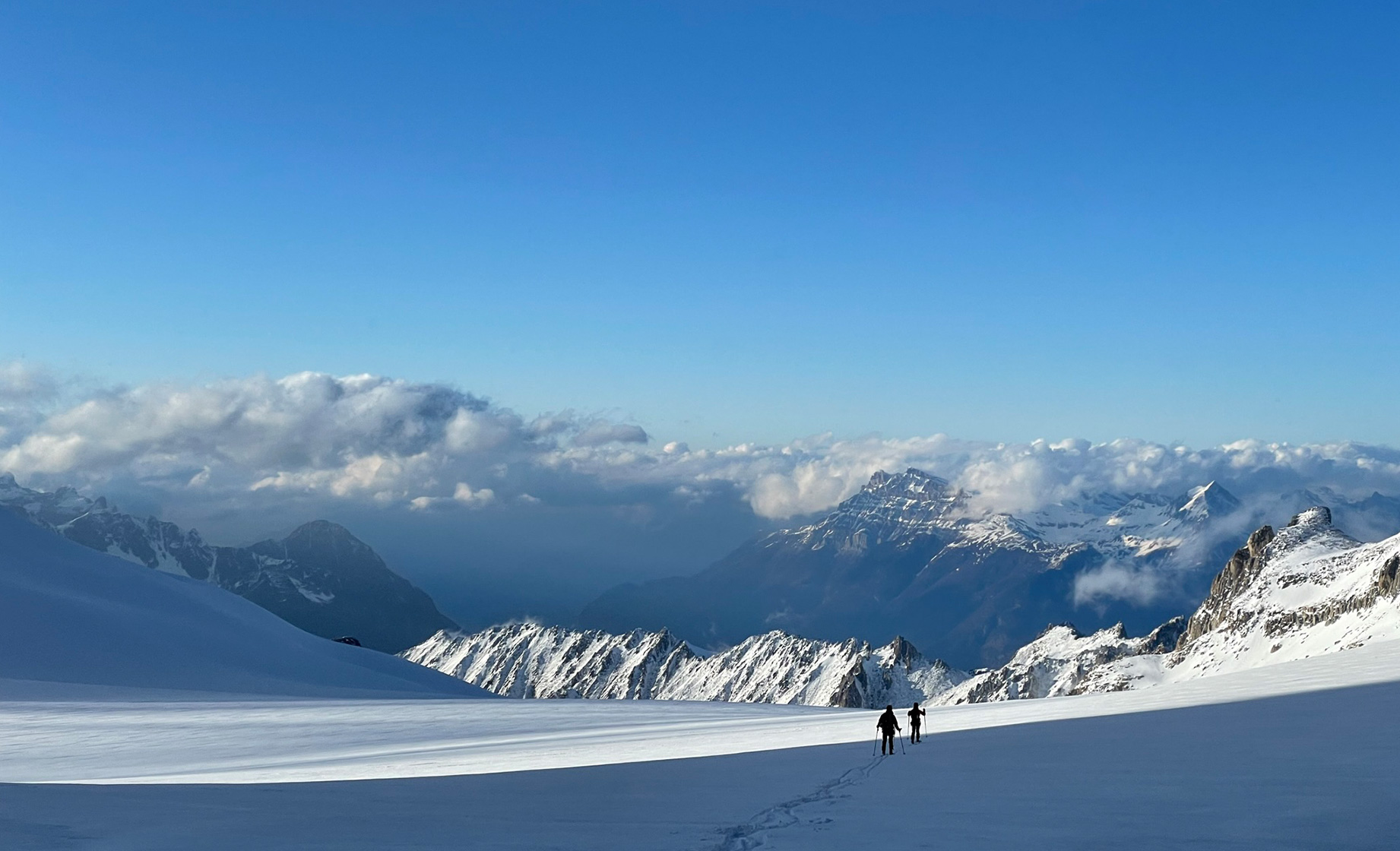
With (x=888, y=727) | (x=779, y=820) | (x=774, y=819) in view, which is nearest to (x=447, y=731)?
(x=888, y=727)

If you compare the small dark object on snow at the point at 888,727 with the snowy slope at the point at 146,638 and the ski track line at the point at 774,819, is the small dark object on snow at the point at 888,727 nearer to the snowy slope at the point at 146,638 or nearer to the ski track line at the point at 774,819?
the ski track line at the point at 774,819

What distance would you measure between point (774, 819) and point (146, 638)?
106 m

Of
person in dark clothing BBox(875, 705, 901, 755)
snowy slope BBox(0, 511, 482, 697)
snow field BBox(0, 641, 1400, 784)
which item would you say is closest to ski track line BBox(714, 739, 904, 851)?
person in dark clothing BBox(875, 705, 901, 755)

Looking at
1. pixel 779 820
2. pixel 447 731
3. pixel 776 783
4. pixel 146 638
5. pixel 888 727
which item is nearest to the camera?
pixel 779 820

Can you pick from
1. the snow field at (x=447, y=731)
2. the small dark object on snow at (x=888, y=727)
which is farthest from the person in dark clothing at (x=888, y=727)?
the snow field at (x=447, y=731)

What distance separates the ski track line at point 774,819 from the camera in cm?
1855

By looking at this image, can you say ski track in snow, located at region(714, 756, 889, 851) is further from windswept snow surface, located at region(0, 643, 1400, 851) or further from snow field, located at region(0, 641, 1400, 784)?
snow field, located at region(0, 641, 1400, 784)

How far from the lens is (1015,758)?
29297mm

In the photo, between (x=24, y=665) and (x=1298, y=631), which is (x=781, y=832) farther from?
(x=1298, y=631)

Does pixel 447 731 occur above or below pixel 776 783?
below

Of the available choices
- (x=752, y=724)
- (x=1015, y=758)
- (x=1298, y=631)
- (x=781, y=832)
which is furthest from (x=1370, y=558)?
(x=781, y=832)

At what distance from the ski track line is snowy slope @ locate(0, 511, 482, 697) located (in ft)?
256

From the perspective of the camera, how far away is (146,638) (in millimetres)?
106625

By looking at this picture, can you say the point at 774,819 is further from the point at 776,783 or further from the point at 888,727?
the point at 888,727
